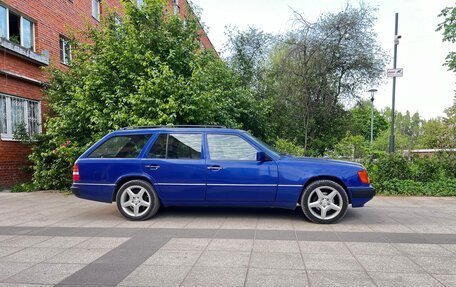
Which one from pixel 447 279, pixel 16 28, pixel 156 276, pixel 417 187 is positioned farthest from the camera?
pixel 16 28

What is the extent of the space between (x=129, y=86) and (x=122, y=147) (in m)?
3.45

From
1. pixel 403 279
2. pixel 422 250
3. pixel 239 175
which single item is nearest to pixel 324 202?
pixel 239 175

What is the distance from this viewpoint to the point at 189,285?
3.58m

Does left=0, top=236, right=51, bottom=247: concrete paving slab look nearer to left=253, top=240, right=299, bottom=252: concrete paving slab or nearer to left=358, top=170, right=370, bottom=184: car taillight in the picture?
left=253, top=240, right=299, bottom=252: concrete paving slab

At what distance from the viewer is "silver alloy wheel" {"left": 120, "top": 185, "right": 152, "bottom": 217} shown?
6.31 m

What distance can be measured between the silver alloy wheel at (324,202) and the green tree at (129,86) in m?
3.95

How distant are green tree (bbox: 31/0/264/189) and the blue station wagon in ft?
7.28

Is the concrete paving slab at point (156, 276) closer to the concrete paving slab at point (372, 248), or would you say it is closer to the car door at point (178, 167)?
the car door at point (178, 167)

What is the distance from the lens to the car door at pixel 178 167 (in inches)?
241

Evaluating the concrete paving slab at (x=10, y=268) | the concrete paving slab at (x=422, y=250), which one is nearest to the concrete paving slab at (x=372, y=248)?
the concrete paving slab at (x=422, y=250)

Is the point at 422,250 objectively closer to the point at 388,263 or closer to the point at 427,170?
the point at 388,263

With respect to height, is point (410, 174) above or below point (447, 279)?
above

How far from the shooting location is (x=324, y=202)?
236 inches

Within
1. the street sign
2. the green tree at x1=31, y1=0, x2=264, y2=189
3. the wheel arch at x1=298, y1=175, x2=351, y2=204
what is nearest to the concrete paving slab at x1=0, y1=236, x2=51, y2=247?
the green tree at x1=31, y1=0, x2=264, y2=189
